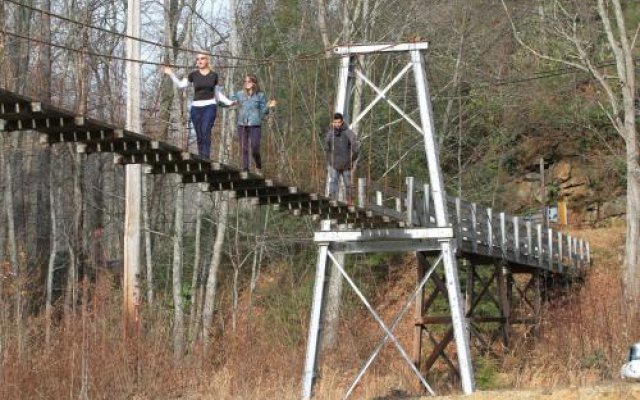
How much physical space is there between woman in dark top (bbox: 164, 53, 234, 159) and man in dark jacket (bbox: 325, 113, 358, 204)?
279 cm

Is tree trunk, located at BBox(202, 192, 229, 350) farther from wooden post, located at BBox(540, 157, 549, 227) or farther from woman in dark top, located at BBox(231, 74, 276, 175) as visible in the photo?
woman in dark top, located at BBox(231, 74, 276, 175)

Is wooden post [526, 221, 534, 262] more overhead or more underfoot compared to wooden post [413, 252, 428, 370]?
more overhead

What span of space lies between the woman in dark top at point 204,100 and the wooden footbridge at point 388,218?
0.44 meters

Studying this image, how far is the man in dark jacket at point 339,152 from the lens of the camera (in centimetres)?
1948

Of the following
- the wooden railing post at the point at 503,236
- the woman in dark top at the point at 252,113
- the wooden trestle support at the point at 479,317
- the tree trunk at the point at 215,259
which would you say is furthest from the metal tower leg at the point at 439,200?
the tree trunk at the point at 215,259

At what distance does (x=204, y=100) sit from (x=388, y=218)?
4141 millimetres

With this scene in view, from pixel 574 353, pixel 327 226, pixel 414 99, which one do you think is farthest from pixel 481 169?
pixel 327 226

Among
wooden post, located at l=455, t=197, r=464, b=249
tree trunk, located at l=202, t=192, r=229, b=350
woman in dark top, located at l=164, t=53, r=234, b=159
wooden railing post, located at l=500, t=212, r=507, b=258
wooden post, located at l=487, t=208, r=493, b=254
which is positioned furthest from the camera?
tree trunk, located at l=202, t=192, r=229, b=350

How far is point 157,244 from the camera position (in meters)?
39.2

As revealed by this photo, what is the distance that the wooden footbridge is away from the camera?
49.9ft

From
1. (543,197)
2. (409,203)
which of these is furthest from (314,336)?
(543,197)

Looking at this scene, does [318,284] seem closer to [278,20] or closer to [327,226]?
[327,226]

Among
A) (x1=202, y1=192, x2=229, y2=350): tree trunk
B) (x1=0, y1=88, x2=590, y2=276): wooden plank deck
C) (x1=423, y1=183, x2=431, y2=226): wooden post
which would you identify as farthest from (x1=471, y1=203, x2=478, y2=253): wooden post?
(x1=202, y1=192, x2=229, y2=350): tree trunk

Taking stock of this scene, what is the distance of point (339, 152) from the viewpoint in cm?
1961
